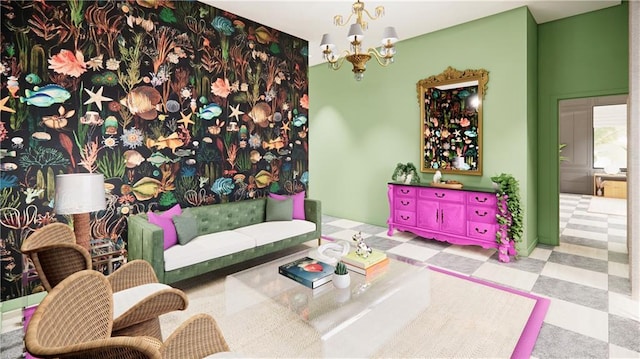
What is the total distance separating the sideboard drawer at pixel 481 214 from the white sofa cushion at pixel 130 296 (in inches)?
149

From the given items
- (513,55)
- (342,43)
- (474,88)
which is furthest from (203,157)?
(513,55)

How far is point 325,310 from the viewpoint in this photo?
2.12 meters

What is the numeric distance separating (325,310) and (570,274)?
3.14 m

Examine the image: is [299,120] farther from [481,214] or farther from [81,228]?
[81,228]

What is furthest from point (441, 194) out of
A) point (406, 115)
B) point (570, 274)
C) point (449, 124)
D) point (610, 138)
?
point (610, 138)

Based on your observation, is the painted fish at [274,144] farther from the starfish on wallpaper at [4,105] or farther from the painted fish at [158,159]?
the starfish on wallpaper at [4,105]

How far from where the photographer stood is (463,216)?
4.40 m

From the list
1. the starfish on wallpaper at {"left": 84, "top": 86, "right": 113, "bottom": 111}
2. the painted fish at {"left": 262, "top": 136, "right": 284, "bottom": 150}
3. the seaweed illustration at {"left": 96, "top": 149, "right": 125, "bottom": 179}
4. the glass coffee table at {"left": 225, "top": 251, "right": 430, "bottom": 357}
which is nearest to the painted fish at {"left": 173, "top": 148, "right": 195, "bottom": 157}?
the seaweed illustration at {"left": 96, "top": 149, "right": 125, "bottom": 179}

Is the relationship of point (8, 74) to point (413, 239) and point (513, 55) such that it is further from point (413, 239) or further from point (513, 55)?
point (513, 55)

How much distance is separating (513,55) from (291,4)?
293 centimetres

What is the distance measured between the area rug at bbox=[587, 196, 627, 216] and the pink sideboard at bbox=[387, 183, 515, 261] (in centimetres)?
471

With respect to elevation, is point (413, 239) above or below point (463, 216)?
below

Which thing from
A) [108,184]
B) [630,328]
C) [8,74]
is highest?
[8,74]

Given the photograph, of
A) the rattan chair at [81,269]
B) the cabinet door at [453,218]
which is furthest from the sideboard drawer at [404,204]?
the rattan chair at [81,269]
